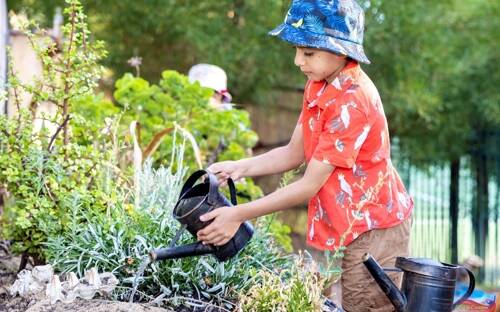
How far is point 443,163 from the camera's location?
37.7ft

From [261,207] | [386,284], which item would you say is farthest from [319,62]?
[386,284]

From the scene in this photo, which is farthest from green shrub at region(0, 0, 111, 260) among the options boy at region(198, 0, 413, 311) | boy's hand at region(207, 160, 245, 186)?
boy at region(198, 0, 413, 311)

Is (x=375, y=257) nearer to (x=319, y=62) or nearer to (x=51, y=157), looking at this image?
(x=319, y=62)

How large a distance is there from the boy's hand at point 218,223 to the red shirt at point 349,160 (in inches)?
14.3

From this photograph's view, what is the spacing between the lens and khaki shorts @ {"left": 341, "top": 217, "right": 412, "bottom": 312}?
336 centimetres

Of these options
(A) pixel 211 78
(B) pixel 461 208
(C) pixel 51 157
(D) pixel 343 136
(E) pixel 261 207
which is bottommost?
(B) pixel 461 208

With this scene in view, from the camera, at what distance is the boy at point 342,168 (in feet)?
10.3

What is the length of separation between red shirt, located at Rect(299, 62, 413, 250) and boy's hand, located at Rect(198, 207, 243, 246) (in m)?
0.36

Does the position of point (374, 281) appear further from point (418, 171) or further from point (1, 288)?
point (418, 171)

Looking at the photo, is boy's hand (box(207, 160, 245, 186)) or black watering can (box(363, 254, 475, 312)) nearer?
black watering can (box(363, 254, 475, 312))

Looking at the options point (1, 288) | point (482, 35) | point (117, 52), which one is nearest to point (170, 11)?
point (117, 52)

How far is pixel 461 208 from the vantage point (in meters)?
11.7

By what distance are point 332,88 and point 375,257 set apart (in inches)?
25.7

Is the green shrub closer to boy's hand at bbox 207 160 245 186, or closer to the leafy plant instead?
boy's hand at bbox 207 160 245 186
